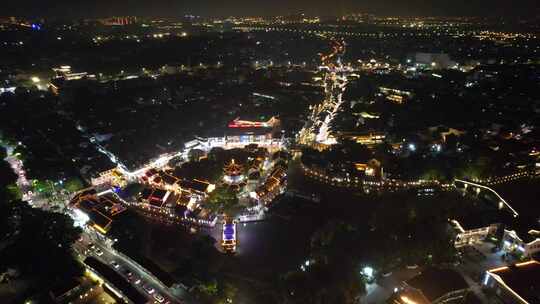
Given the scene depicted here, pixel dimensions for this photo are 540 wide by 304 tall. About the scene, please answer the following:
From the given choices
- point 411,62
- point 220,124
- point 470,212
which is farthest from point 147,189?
point 411,62

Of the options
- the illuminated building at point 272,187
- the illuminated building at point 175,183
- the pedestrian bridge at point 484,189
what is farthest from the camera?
the illuminated building at point 175,183

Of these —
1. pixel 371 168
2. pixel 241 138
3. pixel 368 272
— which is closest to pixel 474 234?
pixel 368 272

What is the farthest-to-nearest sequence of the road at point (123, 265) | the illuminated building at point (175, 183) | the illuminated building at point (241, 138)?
the illuminated building at point (241, 138) < the illuminated building at point (175, 183) < the road at point (123, 265)

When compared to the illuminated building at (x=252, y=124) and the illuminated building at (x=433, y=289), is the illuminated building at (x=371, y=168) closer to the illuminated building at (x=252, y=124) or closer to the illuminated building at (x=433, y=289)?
the illuminated building at (x=433, y=289)

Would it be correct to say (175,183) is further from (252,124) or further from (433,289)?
(433,289)

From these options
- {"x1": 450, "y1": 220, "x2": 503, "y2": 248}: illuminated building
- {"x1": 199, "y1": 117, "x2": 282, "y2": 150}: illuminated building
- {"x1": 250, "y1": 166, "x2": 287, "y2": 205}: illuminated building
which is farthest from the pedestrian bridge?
{"x1": 199, "y1": 117, "x2": 282, "y2": 150}: illuminated building

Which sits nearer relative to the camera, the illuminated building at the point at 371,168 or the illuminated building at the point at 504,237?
the illuminated building at the point at 504,237

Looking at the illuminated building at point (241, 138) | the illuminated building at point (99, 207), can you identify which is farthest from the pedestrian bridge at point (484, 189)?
the illuminated building at point (99, 207)
